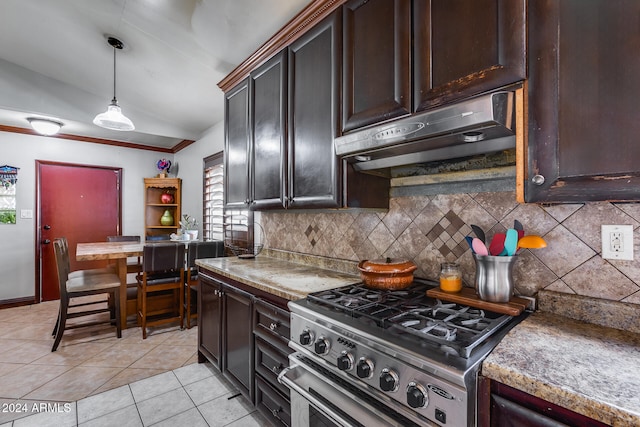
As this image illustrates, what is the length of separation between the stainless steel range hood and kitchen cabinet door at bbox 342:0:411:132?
0.31ft

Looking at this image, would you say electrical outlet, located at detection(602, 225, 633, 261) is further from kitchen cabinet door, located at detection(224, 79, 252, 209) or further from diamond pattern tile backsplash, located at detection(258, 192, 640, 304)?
kitchen cabinet door, located at detection(224, 79, 252, 209)

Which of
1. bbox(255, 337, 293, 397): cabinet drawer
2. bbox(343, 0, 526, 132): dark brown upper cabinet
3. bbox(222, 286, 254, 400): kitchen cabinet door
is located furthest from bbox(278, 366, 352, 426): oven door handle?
bbox(343, 0, 526, 132): dark brown upper cabinet

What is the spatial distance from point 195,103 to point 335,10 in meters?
2.49

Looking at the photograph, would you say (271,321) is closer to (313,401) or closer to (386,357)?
(313,401)

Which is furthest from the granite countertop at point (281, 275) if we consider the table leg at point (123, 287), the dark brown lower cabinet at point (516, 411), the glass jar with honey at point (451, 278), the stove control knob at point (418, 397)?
the table leg at point (123, 287)

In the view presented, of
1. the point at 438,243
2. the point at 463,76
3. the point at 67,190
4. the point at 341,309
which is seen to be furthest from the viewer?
the point at 67,190

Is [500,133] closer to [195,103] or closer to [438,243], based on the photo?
[438,243]

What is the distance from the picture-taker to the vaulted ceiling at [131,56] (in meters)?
2.12

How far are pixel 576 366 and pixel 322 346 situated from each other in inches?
30.6

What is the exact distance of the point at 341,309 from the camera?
3.99 ft

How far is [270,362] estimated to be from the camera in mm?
1630

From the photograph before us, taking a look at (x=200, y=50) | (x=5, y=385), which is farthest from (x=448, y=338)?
(x=5, y=385)

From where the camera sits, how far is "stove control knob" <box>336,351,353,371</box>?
1060 millimetres

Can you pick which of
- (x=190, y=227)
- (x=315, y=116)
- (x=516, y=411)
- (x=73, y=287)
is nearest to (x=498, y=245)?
(x=516, y=411)
